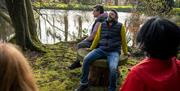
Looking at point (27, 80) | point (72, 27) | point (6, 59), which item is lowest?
point (72, 27)

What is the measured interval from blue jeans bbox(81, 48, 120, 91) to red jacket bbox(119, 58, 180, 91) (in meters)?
3.24

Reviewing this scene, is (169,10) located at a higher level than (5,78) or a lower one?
lower

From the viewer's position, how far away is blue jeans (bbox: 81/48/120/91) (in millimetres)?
6020

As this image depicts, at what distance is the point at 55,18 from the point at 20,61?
13.5m

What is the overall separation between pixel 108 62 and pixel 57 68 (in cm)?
236

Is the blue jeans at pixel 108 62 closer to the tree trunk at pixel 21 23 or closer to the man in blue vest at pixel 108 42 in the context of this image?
the man in blue vest at pixel 108 42

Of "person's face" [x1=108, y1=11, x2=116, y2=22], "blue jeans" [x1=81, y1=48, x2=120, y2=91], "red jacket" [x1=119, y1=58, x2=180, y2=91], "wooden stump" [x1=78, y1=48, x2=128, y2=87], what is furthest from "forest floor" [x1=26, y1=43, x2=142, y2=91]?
"red jacket" [x1=119, y1=58, x2=180, y2=91]

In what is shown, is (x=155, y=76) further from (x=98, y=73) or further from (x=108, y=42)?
(x=98, y=73)

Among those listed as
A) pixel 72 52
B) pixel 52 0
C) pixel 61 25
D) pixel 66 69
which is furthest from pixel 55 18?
pixel 66 69

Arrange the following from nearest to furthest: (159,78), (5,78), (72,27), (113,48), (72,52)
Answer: (5,78)
(159,78)
(113,48)
(72,52)
(72,27)

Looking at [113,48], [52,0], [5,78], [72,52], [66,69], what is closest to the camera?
[5,78]

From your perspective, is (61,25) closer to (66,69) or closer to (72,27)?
(72,27)

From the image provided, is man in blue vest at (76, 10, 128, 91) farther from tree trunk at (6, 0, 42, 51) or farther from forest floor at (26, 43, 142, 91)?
tree trunk at (6, 0, 42, 51)

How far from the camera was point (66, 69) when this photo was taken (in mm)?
8070
